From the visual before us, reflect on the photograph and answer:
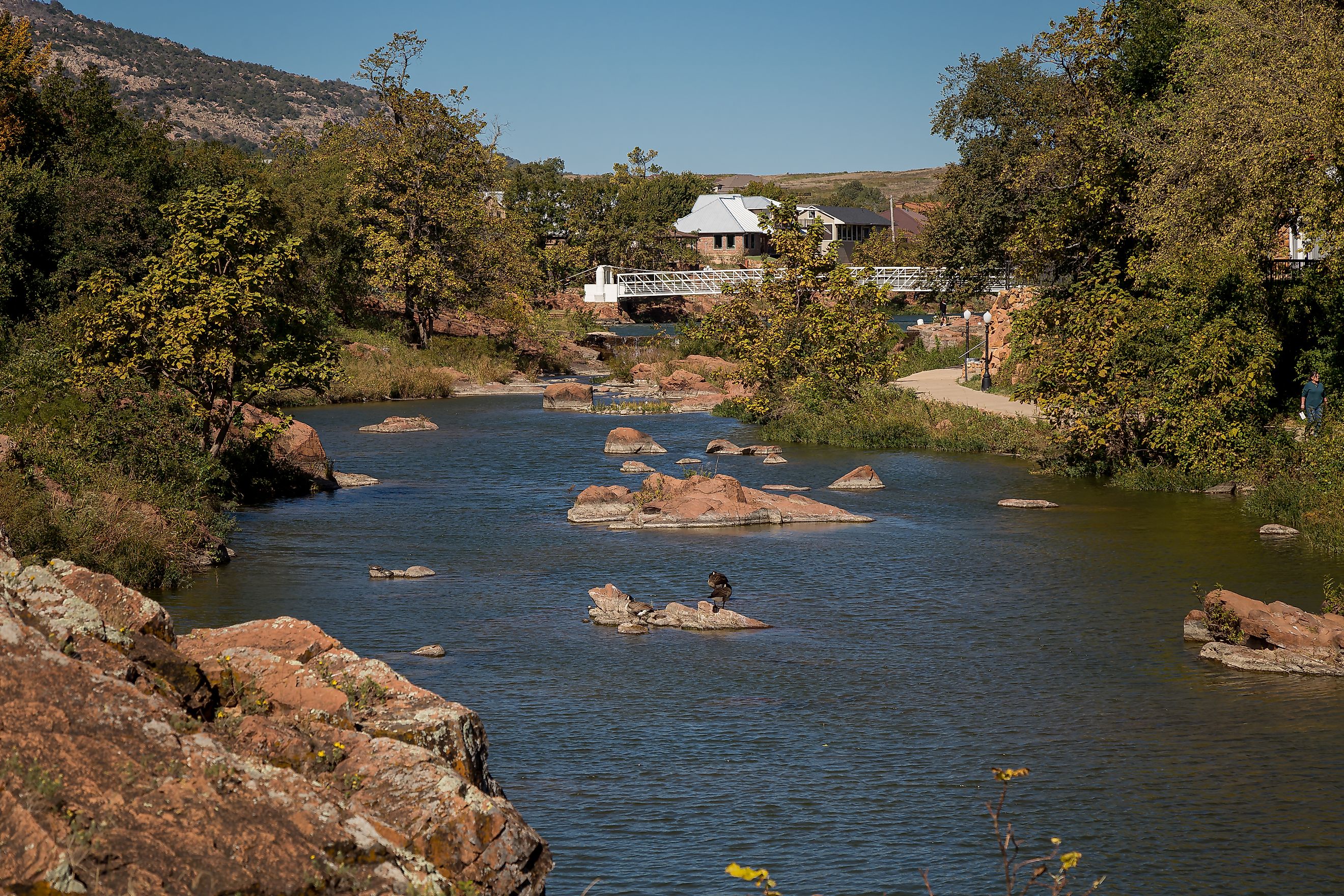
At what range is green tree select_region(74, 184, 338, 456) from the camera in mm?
29297

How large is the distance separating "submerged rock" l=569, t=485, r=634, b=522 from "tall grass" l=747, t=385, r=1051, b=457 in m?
14.6

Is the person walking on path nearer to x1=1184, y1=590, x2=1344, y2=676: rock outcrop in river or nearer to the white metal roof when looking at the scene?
x1=1184, y1=590, x2=1344, y2=676: rock outcrop in river

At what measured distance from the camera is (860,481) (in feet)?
113

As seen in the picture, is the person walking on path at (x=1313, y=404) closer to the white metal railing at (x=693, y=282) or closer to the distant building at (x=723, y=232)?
the white metal railing at (x=693, y=282)

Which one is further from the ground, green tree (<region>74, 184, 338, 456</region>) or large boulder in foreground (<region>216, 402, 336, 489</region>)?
green tree (<region>74, 184, 338, 456</region>)

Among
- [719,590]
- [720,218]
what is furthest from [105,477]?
[720,218]

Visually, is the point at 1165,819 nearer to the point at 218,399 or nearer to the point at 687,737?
the point at 687,737

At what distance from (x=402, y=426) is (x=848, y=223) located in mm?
97458

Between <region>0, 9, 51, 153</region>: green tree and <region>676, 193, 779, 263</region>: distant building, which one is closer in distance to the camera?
<region>0, 9, 51, 153</region>: green tree

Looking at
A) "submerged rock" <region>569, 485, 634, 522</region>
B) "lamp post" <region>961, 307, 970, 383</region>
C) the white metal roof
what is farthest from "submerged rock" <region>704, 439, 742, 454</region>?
the white metal roof

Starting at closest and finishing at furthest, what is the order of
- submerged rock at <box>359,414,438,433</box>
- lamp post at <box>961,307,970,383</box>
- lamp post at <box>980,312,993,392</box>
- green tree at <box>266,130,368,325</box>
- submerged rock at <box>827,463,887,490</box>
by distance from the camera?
1. submerged rock at <box>827,463,887,490</box>
2. lamp post at <box>980,312,993,392</box>
3. submerged rock at <box>359,414,438,433</box>
4. lamp post at <box>961,307,970,383</box>
5. green tree at <box>266,130,368,325</box>

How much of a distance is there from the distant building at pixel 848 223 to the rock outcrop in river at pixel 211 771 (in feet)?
410

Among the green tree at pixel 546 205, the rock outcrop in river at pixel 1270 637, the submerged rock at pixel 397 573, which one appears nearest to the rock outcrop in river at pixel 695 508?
the submerged rock at pixel 397 573

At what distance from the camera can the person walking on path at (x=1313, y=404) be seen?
2998cm
